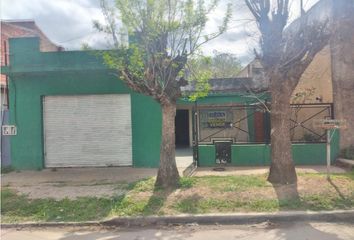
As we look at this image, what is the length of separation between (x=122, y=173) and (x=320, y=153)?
22.5 feet

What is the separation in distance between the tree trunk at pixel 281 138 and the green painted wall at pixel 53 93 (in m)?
4.62

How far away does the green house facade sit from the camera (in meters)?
12.8

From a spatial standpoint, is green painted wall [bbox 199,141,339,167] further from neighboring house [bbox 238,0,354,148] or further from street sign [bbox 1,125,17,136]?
street sign [bbox 1,125,17,136]

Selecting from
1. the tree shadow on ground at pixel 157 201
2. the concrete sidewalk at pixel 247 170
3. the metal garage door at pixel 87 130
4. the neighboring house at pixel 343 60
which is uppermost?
the neighboring house at pixel 343 60

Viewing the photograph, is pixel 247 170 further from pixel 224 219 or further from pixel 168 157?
pixel 224 219

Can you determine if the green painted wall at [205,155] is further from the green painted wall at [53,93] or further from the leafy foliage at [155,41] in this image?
the leafy foliage at [155,41]

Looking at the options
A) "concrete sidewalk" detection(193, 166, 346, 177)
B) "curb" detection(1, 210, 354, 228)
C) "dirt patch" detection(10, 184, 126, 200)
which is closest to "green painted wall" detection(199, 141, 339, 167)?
"concrete sidewalk" detection(193, 166, 346, 177)

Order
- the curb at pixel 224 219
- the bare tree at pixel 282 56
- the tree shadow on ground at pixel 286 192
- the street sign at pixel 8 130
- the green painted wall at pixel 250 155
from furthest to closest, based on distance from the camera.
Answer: the green painted wall at pixel 250 155
the street sign at pixel 8 130
the bare tree at pixel 282 56
the tree shadow on ground at pixel 286 192
the curb at pixel 224 219

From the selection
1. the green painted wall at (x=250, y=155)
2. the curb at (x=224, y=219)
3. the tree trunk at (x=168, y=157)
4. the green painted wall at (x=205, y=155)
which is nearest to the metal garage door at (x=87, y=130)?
the green painted wall at (x=205, y=155)

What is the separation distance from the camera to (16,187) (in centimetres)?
1027

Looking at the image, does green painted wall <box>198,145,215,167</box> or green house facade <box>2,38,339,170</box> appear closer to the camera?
green house facade <box>2,38,339,170</box>

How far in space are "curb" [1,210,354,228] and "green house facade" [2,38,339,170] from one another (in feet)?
Result: 18.2

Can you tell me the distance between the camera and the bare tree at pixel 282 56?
8820mm

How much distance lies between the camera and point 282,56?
8977 millimetres
